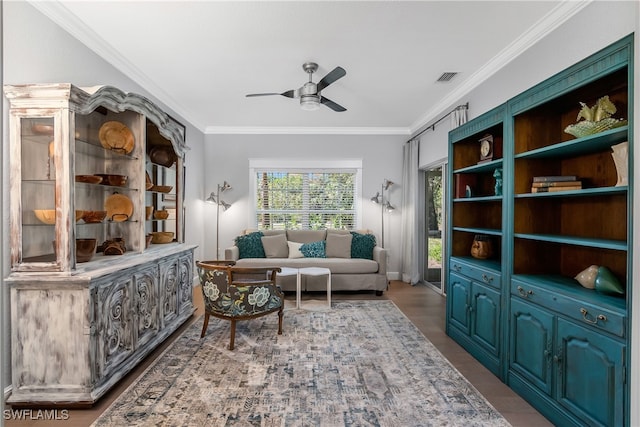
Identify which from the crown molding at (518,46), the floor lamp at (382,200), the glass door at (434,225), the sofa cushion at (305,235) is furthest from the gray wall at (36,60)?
the glass door at (434,225)

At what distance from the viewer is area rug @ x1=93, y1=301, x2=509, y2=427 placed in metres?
2.29

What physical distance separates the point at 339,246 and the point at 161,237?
2.78 meters

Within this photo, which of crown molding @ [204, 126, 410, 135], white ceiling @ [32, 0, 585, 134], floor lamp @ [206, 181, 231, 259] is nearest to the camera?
white ceiling @ [32, 0, 585, 134]

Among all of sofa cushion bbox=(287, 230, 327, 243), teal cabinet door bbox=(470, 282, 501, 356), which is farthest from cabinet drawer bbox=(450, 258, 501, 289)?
sofa cushion bbox=(287, 230, 327, 243)

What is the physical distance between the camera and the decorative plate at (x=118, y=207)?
10.5ft

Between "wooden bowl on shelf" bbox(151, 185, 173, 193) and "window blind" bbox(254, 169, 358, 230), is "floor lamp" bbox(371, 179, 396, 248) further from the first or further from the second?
"wooden bowl on shelf" bbox(151, 185, 173, 193)

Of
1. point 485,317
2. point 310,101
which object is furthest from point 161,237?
point 485,317

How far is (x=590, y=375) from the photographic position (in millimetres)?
1951

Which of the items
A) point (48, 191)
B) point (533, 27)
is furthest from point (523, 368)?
point (48, 191)

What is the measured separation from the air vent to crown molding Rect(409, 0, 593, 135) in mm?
209

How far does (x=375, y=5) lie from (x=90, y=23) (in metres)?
2.25

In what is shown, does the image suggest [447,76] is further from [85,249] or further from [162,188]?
[85,249]

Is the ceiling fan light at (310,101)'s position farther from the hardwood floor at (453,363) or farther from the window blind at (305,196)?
the window blind at (305,196)

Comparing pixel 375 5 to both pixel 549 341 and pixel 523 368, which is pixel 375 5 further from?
pixel 523 368
